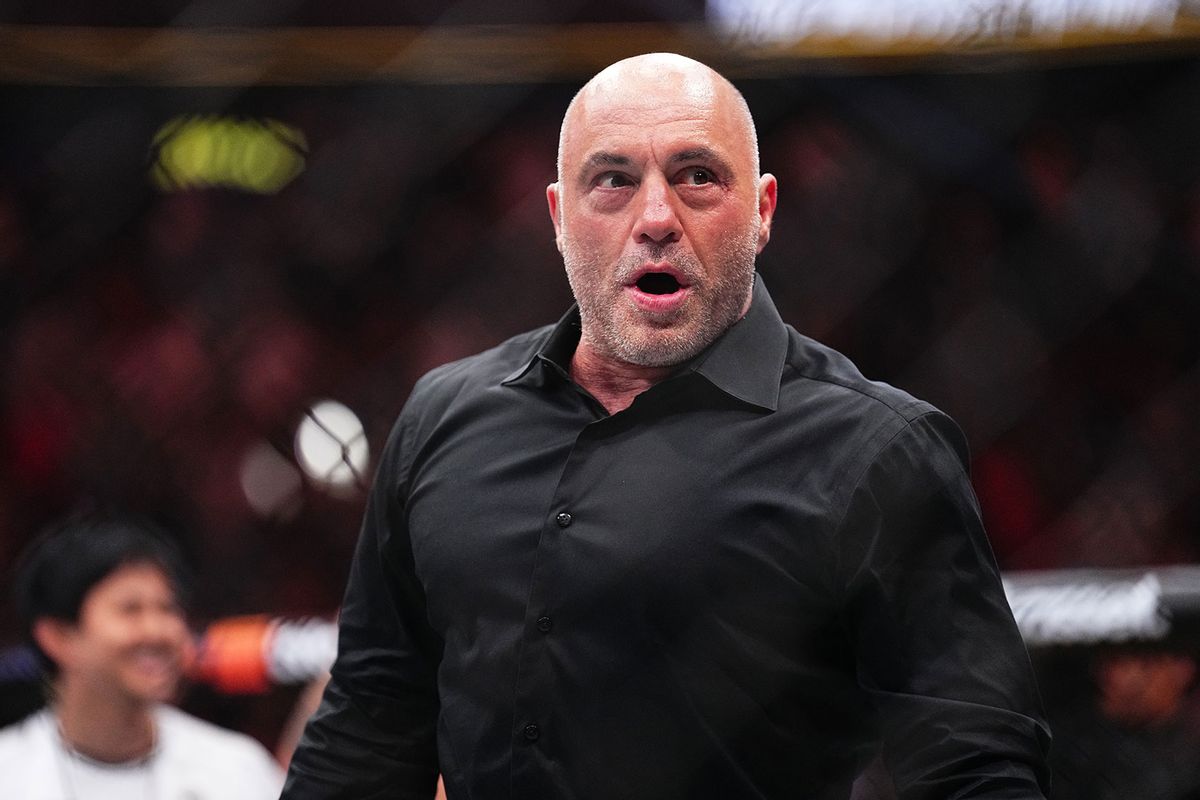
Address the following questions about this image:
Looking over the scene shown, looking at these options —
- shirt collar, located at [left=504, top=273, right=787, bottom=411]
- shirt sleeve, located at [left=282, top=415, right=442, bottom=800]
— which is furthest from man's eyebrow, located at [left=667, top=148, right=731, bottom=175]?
shirt sleeve, located at [left=282, top=415, right=442, bottom=800]

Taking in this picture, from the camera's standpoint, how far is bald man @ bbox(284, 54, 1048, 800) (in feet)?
2.57

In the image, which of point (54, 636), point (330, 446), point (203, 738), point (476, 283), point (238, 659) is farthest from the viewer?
point (476, 283)

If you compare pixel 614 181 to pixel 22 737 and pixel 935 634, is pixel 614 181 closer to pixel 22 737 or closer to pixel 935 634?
pixel 935 634

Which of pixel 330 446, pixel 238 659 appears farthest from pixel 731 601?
pixel 330 446

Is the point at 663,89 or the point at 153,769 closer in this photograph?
the point at 663,89

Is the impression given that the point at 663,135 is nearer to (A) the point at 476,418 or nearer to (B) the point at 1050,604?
→ (A) the point at 476,418

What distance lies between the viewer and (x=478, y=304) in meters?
2.96

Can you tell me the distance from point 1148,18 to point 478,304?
1.40 metres

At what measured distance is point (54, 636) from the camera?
Answer: 70.6 inches

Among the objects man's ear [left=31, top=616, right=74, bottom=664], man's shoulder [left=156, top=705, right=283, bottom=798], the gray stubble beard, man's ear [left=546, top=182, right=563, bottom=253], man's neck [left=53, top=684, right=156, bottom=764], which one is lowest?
man's shoulder [left=156, top=705, right=283, bottom=798]

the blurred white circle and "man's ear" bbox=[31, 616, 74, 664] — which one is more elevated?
"man's ear" bbox=[31, 616, 74, 664]

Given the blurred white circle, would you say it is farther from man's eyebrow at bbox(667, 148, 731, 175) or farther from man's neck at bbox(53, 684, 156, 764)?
man's eyebrow at bbox(667, 148, 731, 175)

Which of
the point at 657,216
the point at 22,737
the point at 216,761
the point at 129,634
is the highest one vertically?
the point at 657,216

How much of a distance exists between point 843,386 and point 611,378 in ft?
0.54
